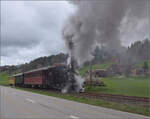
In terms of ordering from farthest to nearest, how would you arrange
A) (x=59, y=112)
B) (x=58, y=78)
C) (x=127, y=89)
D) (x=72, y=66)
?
(x=127, y=89)
(x=58, y=78)
(x=72, y=66)
(x=59, y=112)

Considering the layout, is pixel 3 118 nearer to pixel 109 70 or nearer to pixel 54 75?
pixel 54 75

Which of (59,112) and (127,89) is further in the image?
(127,89)

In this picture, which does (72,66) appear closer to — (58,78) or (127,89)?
(58,78)

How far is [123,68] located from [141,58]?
21.7 feet

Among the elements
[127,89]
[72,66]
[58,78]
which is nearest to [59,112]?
[72,66]

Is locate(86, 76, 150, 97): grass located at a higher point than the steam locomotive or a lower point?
lower

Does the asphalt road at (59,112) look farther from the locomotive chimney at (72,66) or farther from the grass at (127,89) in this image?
the grass at (127,89)

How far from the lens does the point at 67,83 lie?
22750mm

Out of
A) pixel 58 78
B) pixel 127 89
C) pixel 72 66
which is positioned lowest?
pixel 127 89

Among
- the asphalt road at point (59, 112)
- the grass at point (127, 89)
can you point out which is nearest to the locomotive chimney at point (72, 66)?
the grass at point (127, 89)

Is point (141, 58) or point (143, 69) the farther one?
point (141, 58)

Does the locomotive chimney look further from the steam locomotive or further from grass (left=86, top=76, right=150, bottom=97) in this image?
grass (left=86, top=76, right=150, bottom=97)

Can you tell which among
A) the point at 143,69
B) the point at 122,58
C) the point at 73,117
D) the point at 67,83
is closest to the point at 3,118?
the point at 73,117

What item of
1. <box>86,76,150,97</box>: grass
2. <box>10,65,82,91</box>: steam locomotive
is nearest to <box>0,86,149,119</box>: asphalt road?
<box>10,65,82,91</box>: steam locomotive
